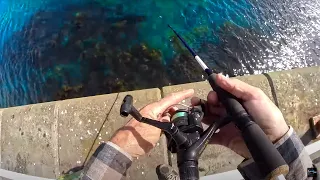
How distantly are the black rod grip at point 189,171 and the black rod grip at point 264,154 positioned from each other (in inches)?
10.5

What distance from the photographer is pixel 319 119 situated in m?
3.73

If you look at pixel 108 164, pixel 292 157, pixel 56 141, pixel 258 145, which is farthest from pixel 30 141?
pixel 258 145

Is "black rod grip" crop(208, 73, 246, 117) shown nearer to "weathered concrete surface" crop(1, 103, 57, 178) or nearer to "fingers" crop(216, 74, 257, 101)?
"fingers" crop(216, 74, 257, 101)

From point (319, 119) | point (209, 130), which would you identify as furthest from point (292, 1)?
point (209, 130)

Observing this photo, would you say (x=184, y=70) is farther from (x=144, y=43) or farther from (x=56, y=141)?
(x=56, y=141)

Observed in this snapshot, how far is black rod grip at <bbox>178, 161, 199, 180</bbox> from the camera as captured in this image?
1583 millimetres

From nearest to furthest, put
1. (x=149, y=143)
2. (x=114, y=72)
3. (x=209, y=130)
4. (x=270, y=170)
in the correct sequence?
(x=270, y=170)
(x=209, y=130)
(x=149, y=143)
(x=114, y=72)

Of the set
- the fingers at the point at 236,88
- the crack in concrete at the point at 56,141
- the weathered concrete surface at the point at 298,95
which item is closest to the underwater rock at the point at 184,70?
the weathered concrete surface at the point at 298,95

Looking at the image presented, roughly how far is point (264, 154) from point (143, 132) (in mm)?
889

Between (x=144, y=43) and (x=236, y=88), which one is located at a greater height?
(x=236, y=88)

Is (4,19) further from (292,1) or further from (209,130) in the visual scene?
(209,130)

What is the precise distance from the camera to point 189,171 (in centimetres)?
159

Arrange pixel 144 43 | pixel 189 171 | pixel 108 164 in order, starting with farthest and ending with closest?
1. pixel 144 43
2. pixel 108 164
3. pixel 189 171

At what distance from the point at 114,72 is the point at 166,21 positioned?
4.28ft
